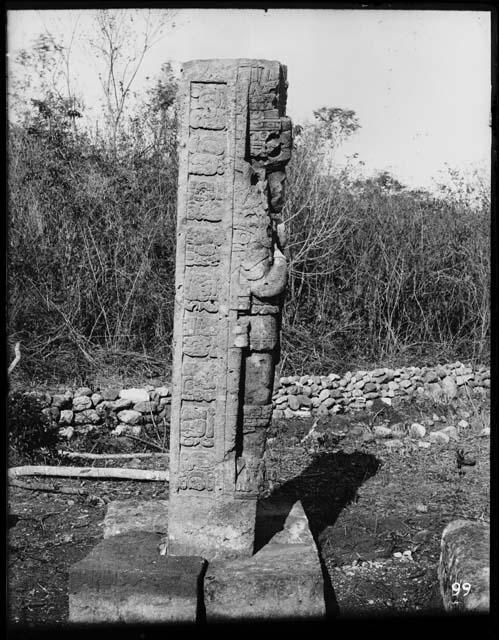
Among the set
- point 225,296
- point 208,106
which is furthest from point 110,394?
point 208,106

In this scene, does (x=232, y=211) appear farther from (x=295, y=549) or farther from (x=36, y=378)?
(x=36, y=378)

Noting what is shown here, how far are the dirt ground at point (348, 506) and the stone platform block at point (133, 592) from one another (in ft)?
1.35

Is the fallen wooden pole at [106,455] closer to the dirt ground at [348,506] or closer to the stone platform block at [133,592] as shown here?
the dirt ground at [348,506]

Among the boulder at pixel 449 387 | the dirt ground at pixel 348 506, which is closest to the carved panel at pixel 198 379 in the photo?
the dirt ground at pixel 348 506

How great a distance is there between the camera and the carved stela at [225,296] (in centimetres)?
384

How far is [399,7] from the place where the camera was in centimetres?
342

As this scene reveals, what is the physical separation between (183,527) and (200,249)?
1655 mm

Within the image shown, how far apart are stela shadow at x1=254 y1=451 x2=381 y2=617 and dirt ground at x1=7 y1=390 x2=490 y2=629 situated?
0.02 meters

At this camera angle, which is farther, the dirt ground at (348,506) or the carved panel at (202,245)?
the dirt ground at (348,506)

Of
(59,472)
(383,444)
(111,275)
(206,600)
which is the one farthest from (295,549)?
(111,275)

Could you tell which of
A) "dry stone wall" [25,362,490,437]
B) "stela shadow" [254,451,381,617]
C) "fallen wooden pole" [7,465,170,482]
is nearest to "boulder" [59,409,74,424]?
"dry stone wall" [25,362,490,437]

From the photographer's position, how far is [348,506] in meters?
5.65

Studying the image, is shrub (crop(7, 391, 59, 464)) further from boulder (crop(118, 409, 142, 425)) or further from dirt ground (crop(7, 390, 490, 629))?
boulder (crop(118, 409, 142, 425))

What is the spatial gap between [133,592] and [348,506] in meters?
2.49
